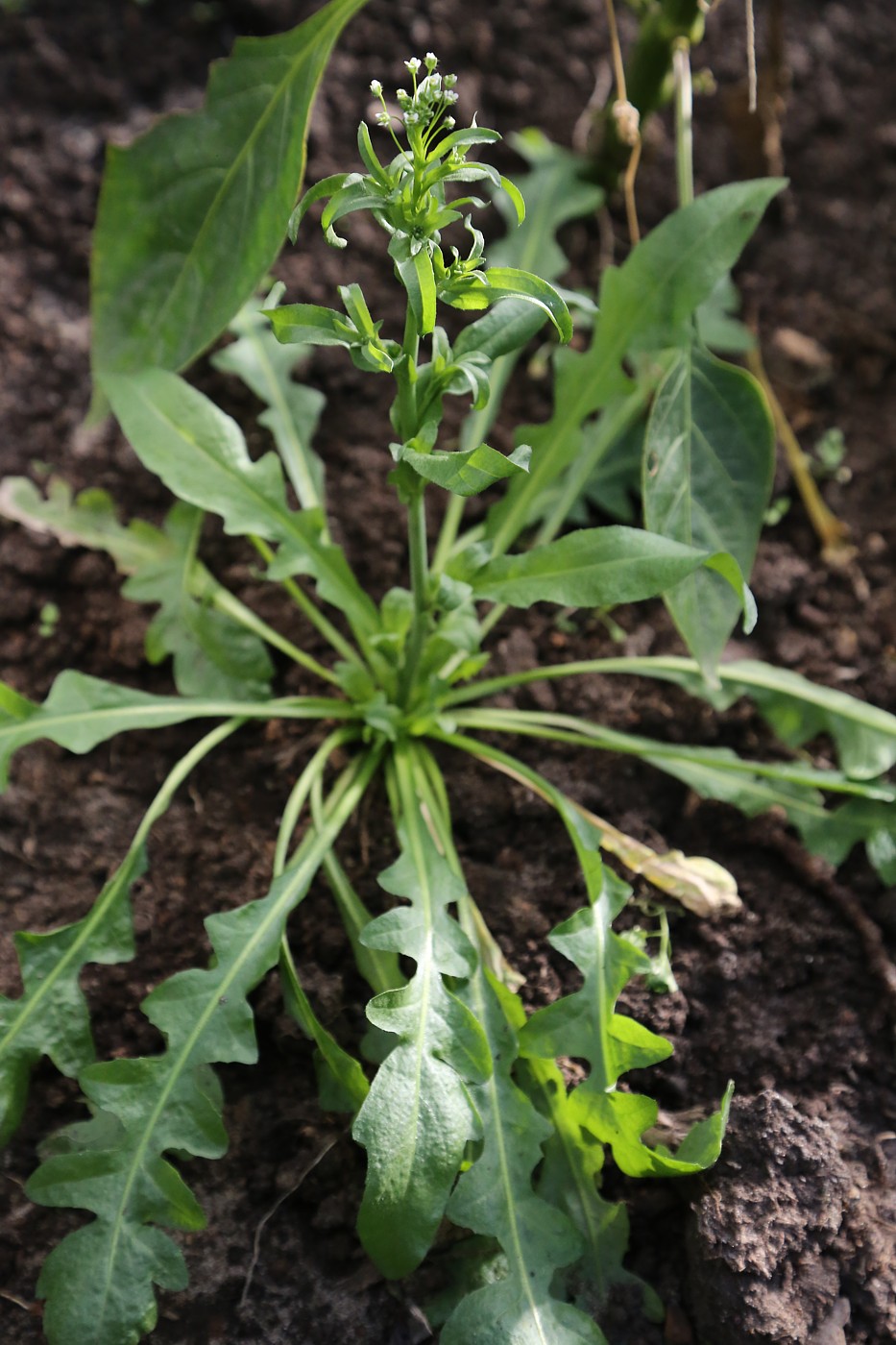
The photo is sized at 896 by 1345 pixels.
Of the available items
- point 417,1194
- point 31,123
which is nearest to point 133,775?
point 417,1194

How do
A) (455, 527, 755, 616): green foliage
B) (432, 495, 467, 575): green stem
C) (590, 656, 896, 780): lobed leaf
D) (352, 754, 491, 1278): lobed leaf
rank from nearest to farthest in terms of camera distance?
(352, 754, 491, 1278): lobed leaf
(455, 527, 755, 616): green foliage
(590, 656, 896, 780): lobed leaf
(432, 495, 467, 575): green stem

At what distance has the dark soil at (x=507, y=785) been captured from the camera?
39.3 inches

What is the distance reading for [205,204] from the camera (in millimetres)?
1254

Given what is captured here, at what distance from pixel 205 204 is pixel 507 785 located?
Answer: 775 mm

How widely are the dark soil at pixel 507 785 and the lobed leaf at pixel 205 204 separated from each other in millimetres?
217

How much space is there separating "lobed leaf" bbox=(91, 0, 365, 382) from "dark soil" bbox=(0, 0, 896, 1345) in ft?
0.71

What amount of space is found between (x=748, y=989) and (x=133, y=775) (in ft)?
2.46

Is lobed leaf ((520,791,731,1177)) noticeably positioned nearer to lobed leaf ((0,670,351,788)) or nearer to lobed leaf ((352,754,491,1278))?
lobed leaf ((352,754,491,1278))

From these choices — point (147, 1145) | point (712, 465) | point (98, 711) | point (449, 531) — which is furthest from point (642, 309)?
point (147, 1145)

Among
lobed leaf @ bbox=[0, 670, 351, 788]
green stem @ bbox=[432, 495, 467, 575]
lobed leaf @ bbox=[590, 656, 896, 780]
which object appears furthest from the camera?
green stem @ bbox=[432, 495, 467, 575]

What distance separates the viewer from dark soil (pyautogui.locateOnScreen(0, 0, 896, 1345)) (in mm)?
998

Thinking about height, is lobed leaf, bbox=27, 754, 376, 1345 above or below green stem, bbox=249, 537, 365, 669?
below

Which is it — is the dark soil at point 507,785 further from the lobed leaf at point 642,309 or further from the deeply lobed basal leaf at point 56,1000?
the lobed leaf at point 642,309

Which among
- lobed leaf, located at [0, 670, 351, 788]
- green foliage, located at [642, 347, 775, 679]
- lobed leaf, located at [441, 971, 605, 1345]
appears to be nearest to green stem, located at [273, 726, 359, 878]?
lobed leaf, located at [0, 670, 351, 788]
